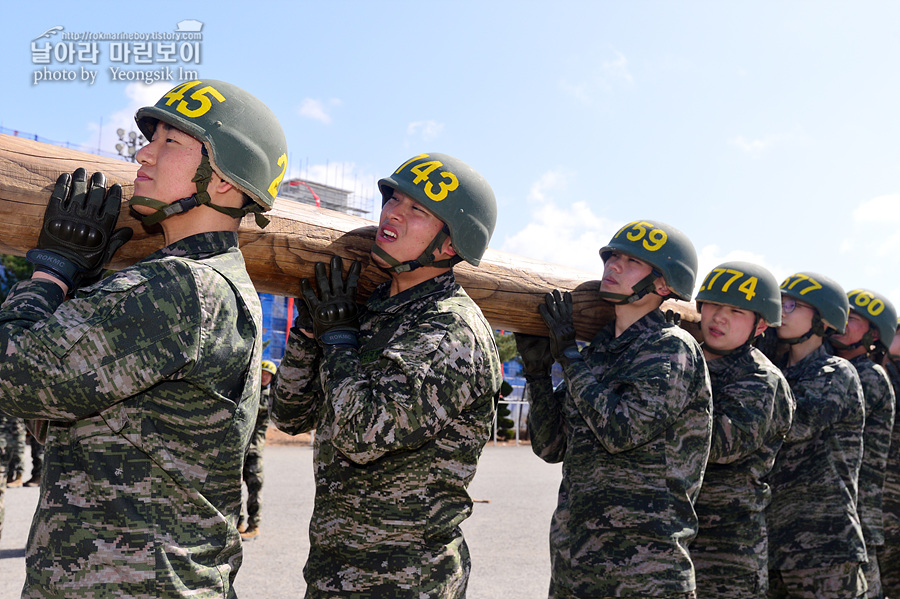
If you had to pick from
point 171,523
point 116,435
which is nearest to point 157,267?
point 116,435

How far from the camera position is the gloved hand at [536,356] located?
177 inches

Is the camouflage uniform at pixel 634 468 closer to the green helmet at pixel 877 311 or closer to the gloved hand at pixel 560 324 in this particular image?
the gloved hand at pixel 560 324

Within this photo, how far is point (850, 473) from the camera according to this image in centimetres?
564

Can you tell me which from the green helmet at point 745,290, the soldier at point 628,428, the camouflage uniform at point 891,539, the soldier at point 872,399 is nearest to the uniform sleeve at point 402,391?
the soldier at point 628,428

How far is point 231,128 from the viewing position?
2.64 meters

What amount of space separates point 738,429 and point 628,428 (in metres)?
1.20

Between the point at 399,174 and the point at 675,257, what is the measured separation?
185 cm

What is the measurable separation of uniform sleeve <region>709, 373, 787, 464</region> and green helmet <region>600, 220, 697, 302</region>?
0.79 m

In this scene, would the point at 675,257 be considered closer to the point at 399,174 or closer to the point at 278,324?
the point at 399,174

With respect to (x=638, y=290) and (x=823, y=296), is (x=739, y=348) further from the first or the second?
(x=823, y=296)

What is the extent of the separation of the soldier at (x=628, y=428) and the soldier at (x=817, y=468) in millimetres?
1839

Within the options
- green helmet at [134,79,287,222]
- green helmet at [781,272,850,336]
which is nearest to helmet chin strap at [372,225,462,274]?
green helmet at [134,79,287,222]

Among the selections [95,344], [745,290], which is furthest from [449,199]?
[745,290]

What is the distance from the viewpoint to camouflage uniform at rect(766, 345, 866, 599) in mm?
5320
